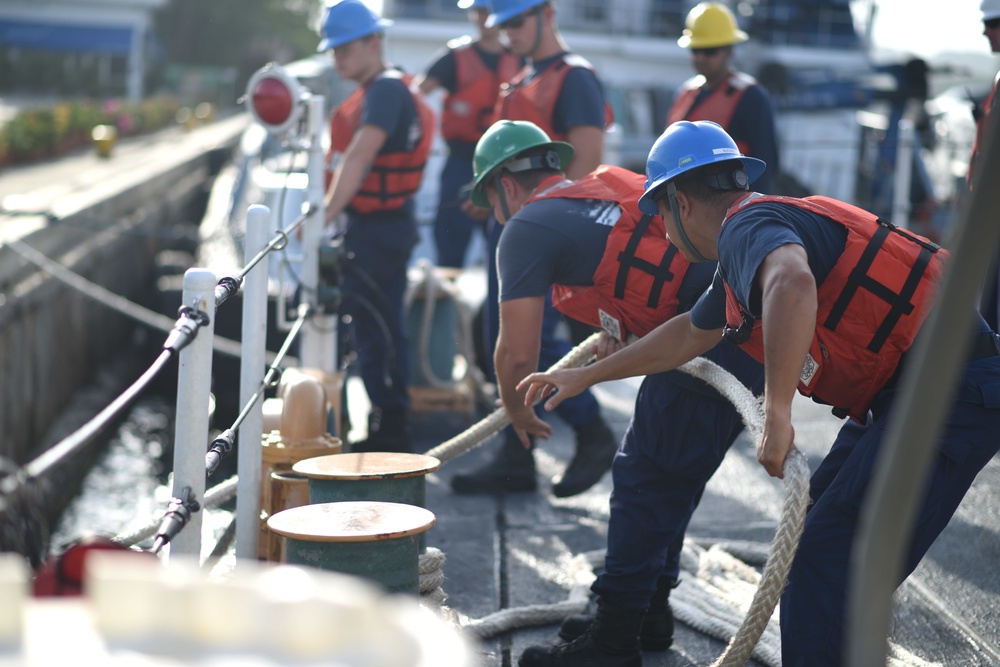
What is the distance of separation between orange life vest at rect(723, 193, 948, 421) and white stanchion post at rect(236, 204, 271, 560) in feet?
4.57

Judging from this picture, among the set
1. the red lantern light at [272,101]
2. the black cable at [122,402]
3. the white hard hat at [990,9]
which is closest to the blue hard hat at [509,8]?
the red lantern light at [272,101]

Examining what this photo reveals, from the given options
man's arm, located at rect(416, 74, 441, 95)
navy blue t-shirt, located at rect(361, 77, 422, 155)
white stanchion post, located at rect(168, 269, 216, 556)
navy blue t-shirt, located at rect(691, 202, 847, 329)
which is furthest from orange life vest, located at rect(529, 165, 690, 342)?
man's arm, located at rect(416, 74, 441, 95)

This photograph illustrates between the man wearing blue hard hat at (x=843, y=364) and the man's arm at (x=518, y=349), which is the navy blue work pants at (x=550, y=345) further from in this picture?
the man wearing blue hard hat at (x=843, y=364)

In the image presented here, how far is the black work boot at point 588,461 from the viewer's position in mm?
4836

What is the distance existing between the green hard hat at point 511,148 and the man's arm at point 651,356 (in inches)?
38.6

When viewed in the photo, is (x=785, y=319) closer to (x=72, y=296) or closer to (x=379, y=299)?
(x=379, y=299)

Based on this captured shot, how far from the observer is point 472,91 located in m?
6.89

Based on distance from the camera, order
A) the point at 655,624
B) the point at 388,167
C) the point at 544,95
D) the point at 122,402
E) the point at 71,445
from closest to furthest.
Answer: the point at 71,445 → the point at 122,402 → the point at 655,624 → the point at 544,95 → the point at 388,167

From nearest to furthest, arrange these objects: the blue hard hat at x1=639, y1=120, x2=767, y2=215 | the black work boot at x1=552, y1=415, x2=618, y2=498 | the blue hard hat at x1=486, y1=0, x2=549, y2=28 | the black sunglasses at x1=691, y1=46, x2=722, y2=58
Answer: the blue hard hat at x1=639, y1=120, x2=767, y2=215 → the black work boot at x1=552, y1=415, x2=618, y2=498 → the blue hard hat at x1=486, y1=0, x2=549, y2=28 → the black sunglasses at x1=691, y1=46, x2=722, y2=58

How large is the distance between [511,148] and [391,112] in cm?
173

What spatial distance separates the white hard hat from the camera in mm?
4980

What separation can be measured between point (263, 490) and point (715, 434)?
1.41 meters

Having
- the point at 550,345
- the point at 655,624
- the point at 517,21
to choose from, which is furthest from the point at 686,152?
the point at 517,21

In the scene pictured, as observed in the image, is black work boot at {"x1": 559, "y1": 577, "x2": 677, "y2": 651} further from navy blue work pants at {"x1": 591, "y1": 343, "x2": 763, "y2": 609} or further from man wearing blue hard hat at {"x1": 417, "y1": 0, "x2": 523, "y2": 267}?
man wearing blue hard hat at {"x1": 417, "y1": 0, "x2": 523, "y2": 267}
